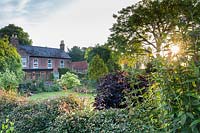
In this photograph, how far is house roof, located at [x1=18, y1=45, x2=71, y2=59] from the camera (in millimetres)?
37056

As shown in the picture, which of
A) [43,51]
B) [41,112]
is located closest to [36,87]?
[43,51]

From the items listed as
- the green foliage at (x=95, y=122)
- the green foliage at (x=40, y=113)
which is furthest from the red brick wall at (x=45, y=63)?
the green foliage at (x=95, y=122)

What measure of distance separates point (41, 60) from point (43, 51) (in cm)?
169

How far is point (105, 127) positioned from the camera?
461cm

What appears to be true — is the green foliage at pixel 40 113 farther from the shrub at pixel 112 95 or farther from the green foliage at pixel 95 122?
the shrub at pixel 112 95

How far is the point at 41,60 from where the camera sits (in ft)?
126

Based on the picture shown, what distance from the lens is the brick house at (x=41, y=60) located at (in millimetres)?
36312

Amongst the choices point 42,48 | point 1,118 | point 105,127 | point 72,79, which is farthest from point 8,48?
point 105,127

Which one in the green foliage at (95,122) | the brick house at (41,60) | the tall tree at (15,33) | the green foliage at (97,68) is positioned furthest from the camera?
the tall tree at (15,33)

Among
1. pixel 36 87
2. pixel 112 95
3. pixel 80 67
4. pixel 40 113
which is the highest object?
pixel 80 67

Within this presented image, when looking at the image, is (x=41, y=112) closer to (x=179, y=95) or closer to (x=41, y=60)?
(x=179, y=95)

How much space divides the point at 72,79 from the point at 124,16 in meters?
9.91

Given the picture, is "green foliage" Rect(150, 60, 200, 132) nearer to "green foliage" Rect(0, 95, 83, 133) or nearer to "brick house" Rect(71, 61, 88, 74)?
"green foliage" Rect(0, 95, 83, 133)

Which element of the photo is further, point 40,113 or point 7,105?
point 7,105
